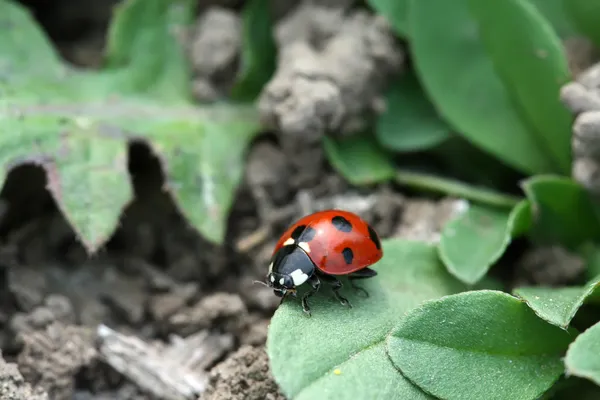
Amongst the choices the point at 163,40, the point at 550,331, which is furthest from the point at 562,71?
the point at 163,40

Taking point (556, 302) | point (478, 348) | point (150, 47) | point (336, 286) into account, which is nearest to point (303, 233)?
point (336, 286)

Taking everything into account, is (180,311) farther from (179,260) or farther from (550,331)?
(550,331)

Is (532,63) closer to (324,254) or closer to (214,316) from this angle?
(324,254)

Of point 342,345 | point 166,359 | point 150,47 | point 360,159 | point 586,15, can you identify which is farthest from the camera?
point 150,47

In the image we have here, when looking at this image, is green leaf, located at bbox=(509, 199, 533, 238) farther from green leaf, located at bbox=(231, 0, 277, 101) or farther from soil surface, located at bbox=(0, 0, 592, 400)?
green leaf, located at bbox=(231, 0, 277, 101)

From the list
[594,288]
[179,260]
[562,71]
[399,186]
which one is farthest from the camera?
[399,186]

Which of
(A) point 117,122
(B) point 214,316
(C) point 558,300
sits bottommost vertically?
(B) point 214,316
